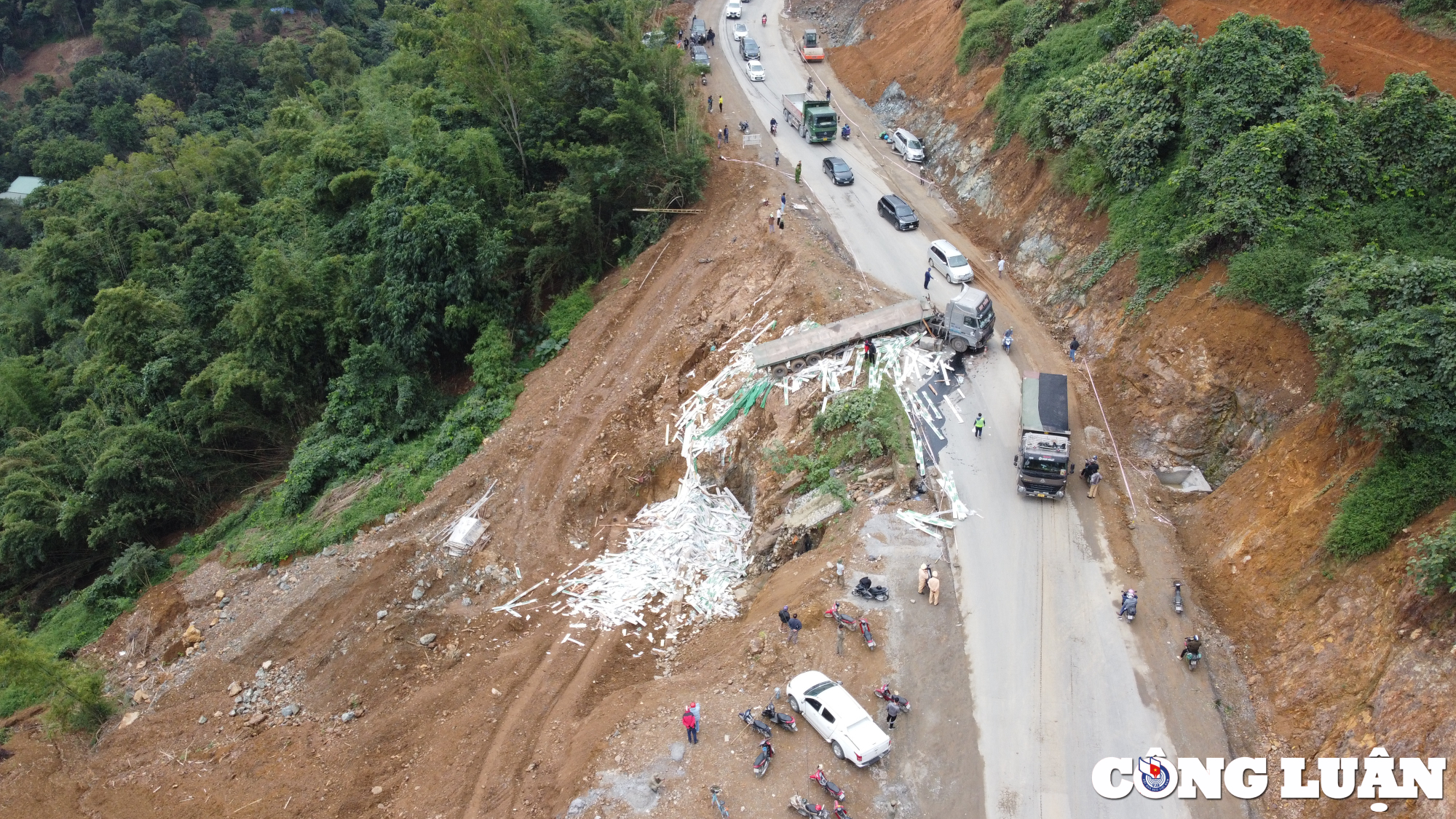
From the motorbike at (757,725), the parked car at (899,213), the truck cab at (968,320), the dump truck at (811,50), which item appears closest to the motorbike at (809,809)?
the motorbike at (757,725)

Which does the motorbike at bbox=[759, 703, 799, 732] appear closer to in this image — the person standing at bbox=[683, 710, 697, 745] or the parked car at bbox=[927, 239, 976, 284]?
the person standing at bbox=[683, 710, 697, 745]

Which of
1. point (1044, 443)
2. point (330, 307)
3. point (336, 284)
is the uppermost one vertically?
point (336, 284)

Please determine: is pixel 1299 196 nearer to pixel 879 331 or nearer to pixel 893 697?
pixel 879 331

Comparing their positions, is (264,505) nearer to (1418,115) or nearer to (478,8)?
(478,8)

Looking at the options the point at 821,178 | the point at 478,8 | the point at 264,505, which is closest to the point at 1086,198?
the point at 821,178

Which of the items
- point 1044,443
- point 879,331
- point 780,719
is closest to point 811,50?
point 879,331
